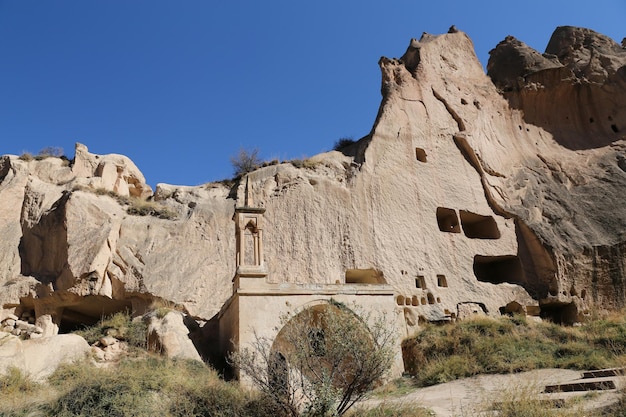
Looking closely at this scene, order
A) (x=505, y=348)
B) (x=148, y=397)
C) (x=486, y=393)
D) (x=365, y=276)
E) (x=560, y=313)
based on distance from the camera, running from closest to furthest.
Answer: (x=148, y=397) < (x=486, y=393) < (x=505, y=348) < (x=365, y=276) < (x=560, y=313)

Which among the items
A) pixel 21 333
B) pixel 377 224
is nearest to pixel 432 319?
pixel 377 224

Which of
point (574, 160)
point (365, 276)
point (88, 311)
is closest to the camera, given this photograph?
point (88, 311)

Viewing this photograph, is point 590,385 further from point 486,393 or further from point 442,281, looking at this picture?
point 442,281

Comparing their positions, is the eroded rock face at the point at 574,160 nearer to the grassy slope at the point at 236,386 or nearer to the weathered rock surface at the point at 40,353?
the grassy slope at the point at 236,386

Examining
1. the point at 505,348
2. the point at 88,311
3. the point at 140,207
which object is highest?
the point at 140,207

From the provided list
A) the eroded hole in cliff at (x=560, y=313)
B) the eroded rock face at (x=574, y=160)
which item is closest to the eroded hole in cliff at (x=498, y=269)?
the eroded rock face at (x=574, y=160)

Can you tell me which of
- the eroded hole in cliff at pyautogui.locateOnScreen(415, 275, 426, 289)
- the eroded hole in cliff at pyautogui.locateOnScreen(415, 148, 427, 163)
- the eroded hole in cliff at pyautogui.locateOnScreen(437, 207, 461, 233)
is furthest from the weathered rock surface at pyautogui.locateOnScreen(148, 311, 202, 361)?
the eroded hole in cliff at pyautogui.locateOnScreen(415, 148, 427, 163)

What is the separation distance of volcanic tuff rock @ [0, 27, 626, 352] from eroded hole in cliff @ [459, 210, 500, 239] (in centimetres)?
8

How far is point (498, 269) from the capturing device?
72.6 feet

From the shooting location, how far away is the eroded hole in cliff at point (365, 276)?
18938 mm

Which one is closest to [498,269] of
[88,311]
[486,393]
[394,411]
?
[486,393]

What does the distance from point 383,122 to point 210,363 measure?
11391mm

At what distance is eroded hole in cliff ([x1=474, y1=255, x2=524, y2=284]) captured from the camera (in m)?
21.0

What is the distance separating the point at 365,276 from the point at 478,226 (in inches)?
221
